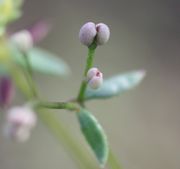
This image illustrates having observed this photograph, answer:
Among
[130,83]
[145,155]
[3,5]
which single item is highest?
[3,5]

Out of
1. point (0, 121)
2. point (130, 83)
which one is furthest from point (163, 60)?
point (130, 83)

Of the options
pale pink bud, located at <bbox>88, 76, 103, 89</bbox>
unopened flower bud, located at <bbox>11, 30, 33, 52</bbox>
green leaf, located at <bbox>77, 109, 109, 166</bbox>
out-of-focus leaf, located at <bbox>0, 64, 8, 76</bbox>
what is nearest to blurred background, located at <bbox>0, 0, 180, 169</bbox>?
out-of-focus leaf, located at <bbox>0, 64, 8, 76</bbox>

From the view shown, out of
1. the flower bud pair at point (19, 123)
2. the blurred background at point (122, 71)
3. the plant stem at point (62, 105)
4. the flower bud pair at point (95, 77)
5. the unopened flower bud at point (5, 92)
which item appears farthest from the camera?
the blurred background at point (122, 71)

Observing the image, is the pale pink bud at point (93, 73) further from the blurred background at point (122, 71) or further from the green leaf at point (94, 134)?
the blurred background at point (122, 71)

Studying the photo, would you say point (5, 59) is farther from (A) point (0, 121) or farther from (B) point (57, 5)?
(B) point (57, 5)

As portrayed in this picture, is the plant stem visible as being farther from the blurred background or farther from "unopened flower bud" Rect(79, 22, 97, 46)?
the blurred background

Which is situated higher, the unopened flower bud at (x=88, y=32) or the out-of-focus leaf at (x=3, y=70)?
the unopened flower bud at (x=88, y=32)

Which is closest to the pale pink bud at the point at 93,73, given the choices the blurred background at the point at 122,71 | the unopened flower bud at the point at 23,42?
the unopened flower bud at the point at 23,42
